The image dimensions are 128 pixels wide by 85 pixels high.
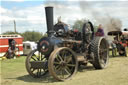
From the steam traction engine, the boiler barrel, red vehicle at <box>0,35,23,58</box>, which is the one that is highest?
the boiler barrel

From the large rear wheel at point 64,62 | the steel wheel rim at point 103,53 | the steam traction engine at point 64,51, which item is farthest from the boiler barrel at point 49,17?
the steel wheel rim at point 103,53

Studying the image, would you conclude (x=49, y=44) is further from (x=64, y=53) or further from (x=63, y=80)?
(x=63, y=80)

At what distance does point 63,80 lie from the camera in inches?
234

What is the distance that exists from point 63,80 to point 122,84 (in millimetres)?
1724

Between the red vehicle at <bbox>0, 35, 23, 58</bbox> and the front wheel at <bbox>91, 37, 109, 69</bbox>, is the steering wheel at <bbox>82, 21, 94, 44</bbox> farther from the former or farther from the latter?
the red vehicle at <bbox>0, 35, 23, 58</bbox>

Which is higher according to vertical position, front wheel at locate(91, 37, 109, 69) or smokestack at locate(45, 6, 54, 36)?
smokestack at locate(45, 6, 54, 36)

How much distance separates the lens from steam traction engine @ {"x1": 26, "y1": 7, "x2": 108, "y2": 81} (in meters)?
6.26

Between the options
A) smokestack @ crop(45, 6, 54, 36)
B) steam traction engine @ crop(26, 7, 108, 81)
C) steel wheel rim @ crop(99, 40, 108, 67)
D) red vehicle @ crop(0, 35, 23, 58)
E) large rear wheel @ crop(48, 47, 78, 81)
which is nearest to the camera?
large rear wheel @ crop(48, 47, 78, 81)

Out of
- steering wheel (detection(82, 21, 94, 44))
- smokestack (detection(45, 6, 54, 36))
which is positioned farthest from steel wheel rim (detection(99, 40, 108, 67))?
smokestack (detection(45, 6, 54, 36))

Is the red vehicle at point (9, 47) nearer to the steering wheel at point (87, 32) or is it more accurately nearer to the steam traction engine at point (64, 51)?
the steam traction engine at point (64, 51)

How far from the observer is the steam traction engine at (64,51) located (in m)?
6.26

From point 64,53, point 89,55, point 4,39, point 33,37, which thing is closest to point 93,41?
point 89,55

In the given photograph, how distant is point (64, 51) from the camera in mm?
6398

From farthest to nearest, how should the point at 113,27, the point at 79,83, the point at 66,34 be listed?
the point at 113,27, the point at 66,34, the point at 79,83
